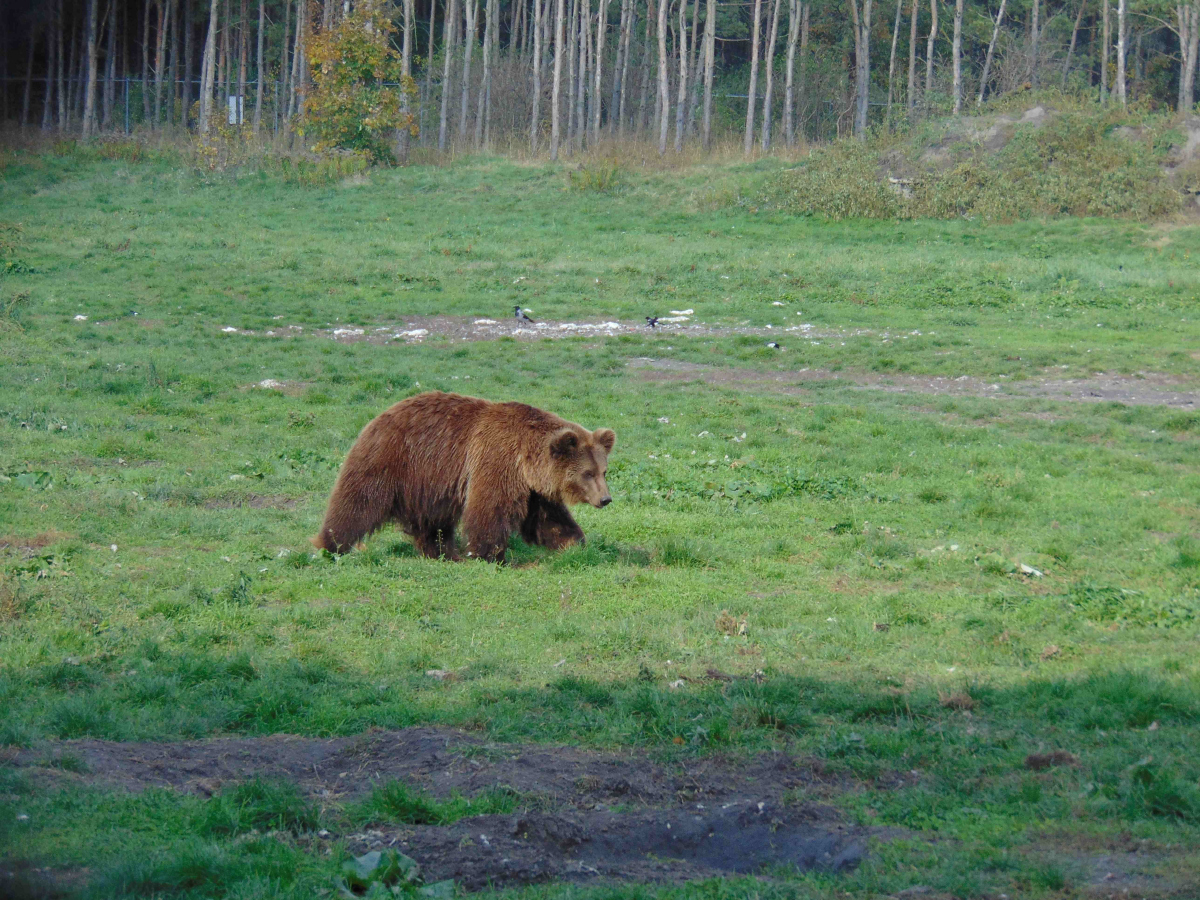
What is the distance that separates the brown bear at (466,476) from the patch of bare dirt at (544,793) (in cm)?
398

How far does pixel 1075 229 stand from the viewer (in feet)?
101

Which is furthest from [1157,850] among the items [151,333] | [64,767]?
[151,333]

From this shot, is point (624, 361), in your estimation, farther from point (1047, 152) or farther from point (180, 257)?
point (1047, 152)

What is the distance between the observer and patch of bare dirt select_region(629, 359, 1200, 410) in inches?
687

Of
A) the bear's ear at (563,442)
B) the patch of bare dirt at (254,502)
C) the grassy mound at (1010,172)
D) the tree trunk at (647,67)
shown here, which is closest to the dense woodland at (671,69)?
the tree trunk at (647,67)

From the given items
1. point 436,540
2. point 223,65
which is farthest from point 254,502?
point 223,65

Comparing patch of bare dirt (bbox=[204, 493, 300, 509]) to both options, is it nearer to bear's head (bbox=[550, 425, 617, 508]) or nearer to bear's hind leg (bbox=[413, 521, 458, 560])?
bear's hind leg (bbox=[413, 521, 458, 560])

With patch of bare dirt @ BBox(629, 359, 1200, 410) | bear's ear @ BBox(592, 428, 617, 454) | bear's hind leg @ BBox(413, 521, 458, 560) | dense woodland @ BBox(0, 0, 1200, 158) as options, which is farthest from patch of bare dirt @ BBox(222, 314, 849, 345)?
dense woodland @ BBox(0, 0, 1200, 158)

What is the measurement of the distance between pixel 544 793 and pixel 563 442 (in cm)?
489

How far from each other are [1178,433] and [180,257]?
2288 centimetres

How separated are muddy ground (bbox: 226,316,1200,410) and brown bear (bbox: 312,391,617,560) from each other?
756 centimetres

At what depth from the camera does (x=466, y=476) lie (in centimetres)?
1059

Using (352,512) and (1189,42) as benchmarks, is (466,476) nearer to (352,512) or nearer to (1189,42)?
(352,512)

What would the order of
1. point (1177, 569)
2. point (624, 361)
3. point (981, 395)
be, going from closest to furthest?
point (1177, 569) → point (981, 395) → point (624, 361)
